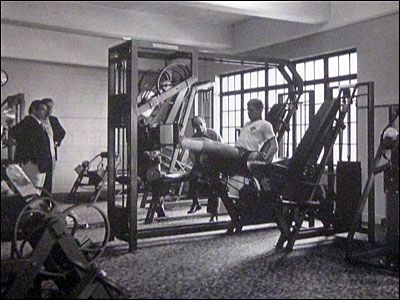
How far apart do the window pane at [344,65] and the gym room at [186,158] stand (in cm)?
2

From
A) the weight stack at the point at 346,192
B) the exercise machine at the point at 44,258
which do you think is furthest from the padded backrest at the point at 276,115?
the exercise machine at the point at 44,258

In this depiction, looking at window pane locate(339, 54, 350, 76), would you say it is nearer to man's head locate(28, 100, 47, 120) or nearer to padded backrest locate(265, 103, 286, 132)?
padded backrest locate(265, 103, 286, 132)

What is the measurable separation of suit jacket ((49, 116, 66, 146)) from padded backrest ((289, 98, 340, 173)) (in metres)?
2.78

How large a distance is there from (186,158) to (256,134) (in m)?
1.80

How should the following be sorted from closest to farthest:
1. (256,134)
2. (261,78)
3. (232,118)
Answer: (256,134) < (261,78) < (232,118)

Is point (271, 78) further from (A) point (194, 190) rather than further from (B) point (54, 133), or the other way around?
Answer: (B) point (54, 133)

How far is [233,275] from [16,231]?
1.59 m

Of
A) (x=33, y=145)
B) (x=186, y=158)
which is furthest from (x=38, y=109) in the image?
(x=186, y=158)

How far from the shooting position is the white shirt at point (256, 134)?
17.7ft

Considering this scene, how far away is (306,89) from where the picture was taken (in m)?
6.20

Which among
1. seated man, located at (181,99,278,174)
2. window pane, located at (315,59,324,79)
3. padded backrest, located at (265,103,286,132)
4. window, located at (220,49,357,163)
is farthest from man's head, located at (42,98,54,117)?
window pane, located at (315,59,324,79)

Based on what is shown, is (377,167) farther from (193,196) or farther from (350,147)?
(193,196)

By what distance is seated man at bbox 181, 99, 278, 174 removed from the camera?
527 centimetres

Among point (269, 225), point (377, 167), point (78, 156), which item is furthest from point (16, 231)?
point (269, 225)
